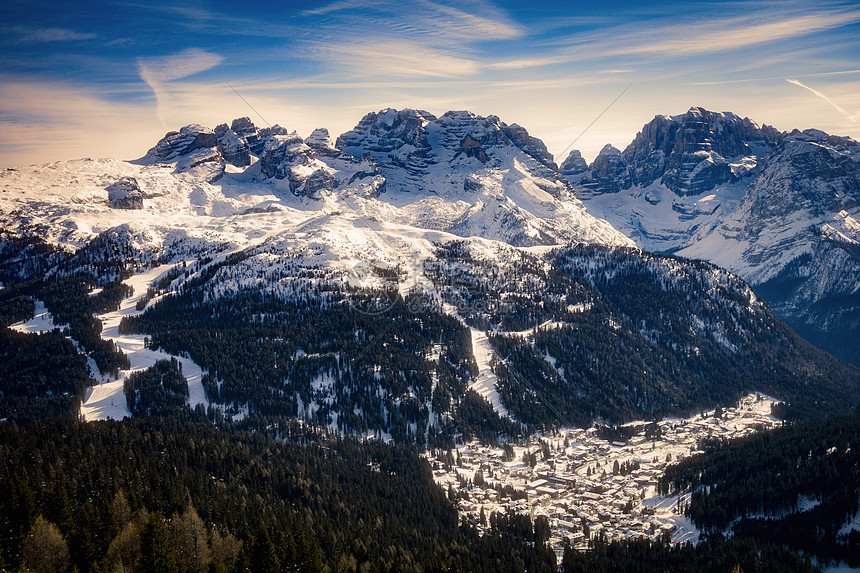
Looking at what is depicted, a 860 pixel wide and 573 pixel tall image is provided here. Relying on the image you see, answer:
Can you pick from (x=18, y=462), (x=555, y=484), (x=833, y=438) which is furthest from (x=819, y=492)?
(x=18, y=462)

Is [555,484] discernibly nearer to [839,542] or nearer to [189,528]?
[839,542]

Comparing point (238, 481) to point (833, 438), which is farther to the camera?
point (833, 438)

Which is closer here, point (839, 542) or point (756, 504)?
point (839, 542)

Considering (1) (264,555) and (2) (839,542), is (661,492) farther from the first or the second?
(1) (264,555)

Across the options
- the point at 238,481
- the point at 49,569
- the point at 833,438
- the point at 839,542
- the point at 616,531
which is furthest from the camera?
the point at 833,438

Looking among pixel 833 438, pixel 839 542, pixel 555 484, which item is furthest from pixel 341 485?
pixel 833 438

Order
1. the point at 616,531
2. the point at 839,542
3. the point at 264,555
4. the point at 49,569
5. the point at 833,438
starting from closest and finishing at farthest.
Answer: the point at 49,569 → the point at 264,555 → the point at 839,542 → the point at 616,531 → the point at 833,438

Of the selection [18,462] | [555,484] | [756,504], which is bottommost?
[555,484]

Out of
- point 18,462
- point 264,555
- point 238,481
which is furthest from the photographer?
point 238,481

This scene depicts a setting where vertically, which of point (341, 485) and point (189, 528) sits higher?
point (189, 528)
